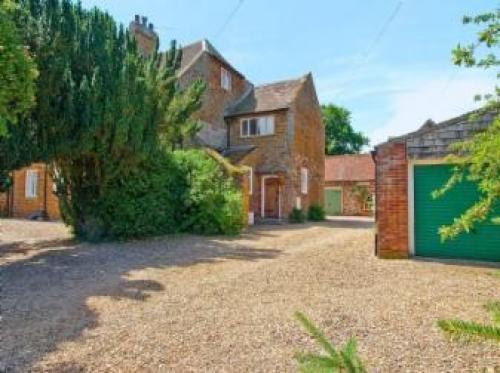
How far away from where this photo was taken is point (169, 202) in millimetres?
14438

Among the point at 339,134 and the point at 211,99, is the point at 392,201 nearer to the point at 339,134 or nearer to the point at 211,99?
the point at 211,99

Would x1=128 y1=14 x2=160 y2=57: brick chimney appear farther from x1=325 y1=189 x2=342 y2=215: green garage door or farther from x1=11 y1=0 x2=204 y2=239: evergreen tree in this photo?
x1=325 y1=189 x2=342 y2=215: green garage door

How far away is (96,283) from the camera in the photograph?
23.9ft

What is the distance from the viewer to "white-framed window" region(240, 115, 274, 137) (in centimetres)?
2265

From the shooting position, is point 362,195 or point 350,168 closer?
point 362,195

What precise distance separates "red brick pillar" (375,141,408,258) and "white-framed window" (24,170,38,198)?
2053 centimetres

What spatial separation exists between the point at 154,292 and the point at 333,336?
3.34m

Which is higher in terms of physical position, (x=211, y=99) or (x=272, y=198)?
(x=211, y=99)

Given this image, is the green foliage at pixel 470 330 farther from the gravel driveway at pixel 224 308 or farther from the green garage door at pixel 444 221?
the green garage door at pixel 444 221

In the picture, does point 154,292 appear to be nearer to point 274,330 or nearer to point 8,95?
A: point 274,330

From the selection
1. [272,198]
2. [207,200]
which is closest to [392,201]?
[207,200]

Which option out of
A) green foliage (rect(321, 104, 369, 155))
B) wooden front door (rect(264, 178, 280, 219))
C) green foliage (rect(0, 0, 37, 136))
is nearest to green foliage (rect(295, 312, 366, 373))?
green foliage (rect(0, 0, 37, 136))

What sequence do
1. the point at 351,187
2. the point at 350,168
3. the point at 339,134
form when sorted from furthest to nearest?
1. the point at 339,134
2. the point at 350,168
3. the point at 351,187

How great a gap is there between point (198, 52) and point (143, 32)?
11.2 feet
